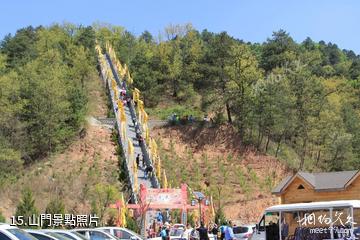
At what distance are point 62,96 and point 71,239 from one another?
34.1m

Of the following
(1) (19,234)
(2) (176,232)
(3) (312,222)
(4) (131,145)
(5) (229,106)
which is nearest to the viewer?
(1) (19,234)

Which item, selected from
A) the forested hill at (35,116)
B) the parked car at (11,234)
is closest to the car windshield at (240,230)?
the parked car at (11,234)

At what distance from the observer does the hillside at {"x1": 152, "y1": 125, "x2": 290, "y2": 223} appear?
46594 millimetres

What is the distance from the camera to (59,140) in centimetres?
5138

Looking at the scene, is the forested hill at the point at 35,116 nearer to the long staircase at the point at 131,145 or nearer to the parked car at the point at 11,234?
the long staircase at the point at 131,145

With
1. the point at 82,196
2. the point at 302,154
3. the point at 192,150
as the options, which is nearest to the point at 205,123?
the point at 192,150

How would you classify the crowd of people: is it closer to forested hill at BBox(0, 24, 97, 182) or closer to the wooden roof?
the wooden roof

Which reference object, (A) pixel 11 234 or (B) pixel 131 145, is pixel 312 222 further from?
(B) pixel 131 145

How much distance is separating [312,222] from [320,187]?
51.8 feet

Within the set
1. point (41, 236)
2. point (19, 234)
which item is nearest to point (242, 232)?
point (41, 236)

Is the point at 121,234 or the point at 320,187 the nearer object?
the point at 121,234

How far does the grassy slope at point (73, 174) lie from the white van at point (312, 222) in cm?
2180

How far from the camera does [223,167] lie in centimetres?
5184

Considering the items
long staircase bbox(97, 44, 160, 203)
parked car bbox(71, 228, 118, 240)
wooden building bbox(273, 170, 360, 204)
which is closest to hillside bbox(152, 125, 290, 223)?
long staircase bbox(97, 44, 160, 203)
